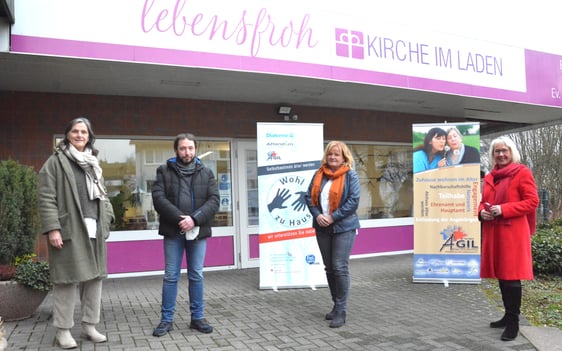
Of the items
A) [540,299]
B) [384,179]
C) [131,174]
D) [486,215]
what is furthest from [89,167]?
[384,179]

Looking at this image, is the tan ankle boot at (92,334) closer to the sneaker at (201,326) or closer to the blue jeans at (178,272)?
the blue jeans at (178,272)

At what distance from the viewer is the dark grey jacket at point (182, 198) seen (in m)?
4.13

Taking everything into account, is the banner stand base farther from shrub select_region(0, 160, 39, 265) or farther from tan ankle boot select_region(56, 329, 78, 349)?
shrub select_region(0, 160, 39, 265)

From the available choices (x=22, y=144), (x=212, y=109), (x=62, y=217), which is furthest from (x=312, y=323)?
(x=22, y=144)

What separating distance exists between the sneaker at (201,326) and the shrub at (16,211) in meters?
1.97

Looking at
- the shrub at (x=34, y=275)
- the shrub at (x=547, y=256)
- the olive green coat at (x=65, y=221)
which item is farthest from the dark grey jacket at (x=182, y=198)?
the shrub at (x=547, y=256)

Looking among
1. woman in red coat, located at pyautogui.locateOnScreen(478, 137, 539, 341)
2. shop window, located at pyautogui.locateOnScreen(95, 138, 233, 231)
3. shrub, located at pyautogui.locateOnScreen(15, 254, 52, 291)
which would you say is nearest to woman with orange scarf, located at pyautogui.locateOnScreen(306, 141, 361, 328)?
woman in red coat, located at pyautogui.locateOnScreen(478, 137, 539, 341)

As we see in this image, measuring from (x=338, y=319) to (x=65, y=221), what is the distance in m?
2.53

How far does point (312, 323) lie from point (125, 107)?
4.56m

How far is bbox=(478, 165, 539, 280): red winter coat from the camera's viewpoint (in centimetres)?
400

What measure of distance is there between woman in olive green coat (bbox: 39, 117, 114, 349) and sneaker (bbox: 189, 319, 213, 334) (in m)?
0.77

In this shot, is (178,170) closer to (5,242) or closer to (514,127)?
(5,242)

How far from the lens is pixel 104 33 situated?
520 centimetres

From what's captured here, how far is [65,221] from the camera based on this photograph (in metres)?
3.71
